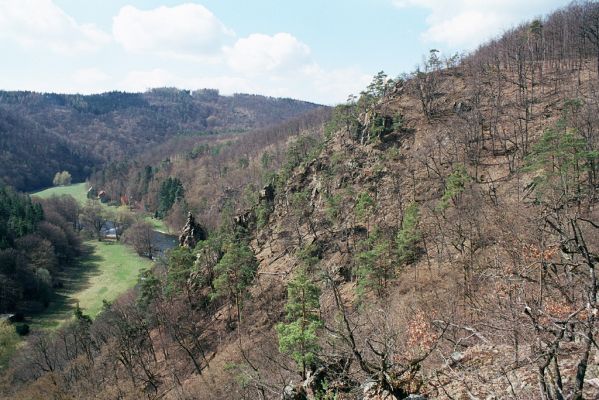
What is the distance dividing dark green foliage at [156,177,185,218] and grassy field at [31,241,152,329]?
18075mm

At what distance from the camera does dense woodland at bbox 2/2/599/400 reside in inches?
592

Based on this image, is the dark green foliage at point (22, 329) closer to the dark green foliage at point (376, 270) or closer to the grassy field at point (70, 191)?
the dark green foliage at point (376, 270)

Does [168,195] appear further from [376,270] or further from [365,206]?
[376,270]

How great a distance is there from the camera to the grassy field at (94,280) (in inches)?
2338

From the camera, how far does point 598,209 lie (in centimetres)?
2752

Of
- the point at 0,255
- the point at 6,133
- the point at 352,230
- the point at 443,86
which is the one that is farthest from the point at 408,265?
the point at 6,133

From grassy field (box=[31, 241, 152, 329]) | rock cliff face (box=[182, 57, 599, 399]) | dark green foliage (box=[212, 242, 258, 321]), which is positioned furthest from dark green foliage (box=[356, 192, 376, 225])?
grassy field (box=[31, 241, 152, 329])

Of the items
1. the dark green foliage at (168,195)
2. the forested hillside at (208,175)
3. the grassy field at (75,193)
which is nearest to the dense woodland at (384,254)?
the forested hillside at (208,175)

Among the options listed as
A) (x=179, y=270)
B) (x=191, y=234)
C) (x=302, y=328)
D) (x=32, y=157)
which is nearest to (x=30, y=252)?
(x=191, y=234)

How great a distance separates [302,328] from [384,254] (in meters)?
14.3

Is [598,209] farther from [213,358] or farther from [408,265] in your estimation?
[213,358]

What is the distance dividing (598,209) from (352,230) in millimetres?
21791

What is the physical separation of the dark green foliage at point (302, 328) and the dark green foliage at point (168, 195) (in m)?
87.6

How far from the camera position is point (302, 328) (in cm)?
1938
